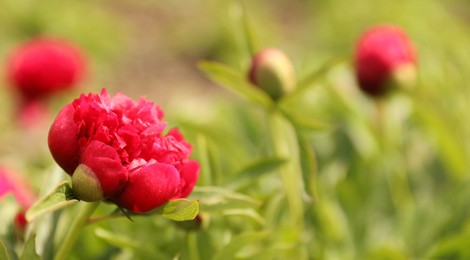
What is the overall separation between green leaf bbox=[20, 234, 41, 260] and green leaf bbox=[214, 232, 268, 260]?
0.23 metres

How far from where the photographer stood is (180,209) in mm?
723

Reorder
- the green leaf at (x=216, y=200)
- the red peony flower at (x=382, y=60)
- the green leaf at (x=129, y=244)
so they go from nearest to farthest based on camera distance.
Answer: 1. the green leaf at (x=216, y=200)
2. the green leaf at (x=129, y=244)
3. the red peony flower at (x=382, y=60)

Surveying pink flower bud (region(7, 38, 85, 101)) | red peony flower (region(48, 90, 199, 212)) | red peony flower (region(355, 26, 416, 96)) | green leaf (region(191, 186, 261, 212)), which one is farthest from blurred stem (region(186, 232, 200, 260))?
pink flower bud (region(7, 38, 85, 101))

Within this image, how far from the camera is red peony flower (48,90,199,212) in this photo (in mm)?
703

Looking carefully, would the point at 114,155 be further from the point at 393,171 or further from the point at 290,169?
the point at 393,171

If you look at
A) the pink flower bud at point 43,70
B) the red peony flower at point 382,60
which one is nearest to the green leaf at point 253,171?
the red peony flower at point 382,60

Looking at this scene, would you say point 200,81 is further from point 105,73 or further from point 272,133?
point 272,133

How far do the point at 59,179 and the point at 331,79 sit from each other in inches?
29.1

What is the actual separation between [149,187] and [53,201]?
0.08 m

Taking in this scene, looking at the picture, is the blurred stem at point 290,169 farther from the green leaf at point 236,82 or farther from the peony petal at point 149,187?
the peony petal at point 149,187

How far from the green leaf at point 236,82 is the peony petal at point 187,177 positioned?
0.76 ft

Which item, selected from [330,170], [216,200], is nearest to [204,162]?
[216,200]

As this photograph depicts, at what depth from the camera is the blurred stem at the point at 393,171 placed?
1400mm

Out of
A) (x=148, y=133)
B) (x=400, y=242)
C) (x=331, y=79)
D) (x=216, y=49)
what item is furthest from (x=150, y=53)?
(x=148, y=133)
